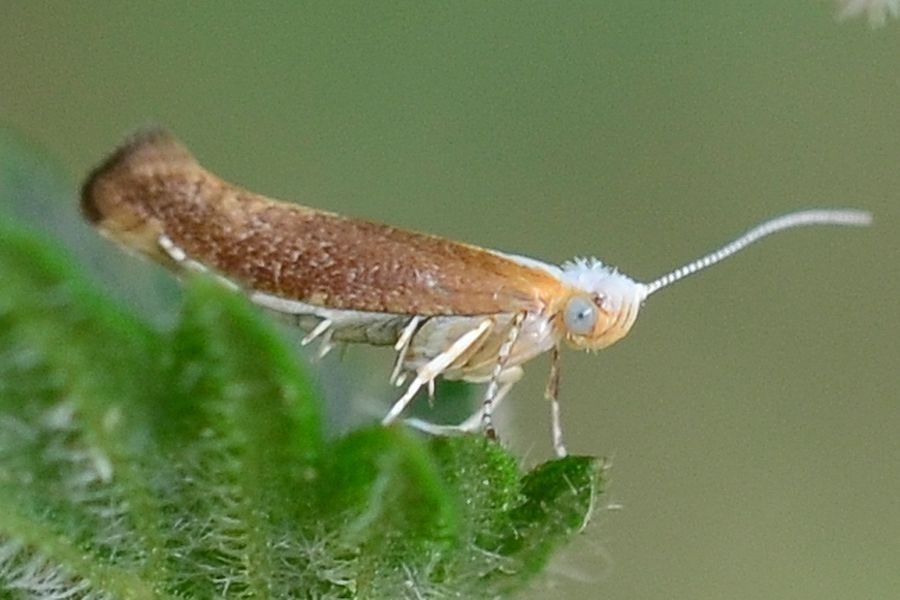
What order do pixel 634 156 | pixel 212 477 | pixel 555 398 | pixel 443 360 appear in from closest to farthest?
pixel 212 477 → pixel 443 360 → pixel 555 398 → pixel 634 156

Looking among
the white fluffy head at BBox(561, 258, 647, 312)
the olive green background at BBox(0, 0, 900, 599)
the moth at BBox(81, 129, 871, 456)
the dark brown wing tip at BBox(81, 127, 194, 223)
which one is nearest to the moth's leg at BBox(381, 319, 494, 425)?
the moth at BBox(81, 129, 871, 456)

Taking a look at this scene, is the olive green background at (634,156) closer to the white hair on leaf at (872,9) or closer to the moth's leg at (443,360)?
the moth's leg at (443,360)

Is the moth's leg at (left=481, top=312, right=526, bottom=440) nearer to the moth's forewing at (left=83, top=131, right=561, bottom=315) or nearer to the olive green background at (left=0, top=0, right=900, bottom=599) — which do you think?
the moth's forewing at (left=83, top=131, right=561, bottom=315)

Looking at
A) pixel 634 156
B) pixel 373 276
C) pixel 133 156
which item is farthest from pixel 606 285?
pixel 634 156

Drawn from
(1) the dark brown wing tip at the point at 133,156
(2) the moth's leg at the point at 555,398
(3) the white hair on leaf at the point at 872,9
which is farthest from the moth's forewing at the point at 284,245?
(3) the white hair on leaf at the point at 872,9

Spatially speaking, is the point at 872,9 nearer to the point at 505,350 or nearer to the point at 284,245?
the point at 505,350

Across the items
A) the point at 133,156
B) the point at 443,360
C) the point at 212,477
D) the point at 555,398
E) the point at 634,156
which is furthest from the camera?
the point at 634,156

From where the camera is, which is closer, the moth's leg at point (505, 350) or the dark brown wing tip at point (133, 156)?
the dark brown wing tip at point (133, 156)
